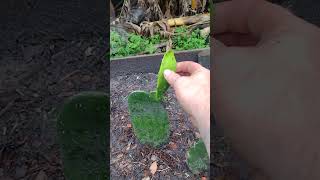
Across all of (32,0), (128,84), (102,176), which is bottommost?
(102,176)

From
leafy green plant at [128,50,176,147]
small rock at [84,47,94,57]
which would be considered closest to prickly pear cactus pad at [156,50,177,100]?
leafy green plant at [128,50,176,147]

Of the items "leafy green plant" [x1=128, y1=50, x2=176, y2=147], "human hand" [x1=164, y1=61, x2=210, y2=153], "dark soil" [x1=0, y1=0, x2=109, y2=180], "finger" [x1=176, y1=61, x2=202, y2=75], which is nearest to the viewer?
"human hand" [x1=164, y1=61, x2=210, y2=153]

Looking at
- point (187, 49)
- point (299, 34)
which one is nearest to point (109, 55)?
point (187, 49)

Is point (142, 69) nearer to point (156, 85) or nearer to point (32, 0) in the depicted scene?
point (156, 85)

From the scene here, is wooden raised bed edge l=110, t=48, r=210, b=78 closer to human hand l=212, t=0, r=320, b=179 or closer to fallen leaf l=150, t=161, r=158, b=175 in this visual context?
fallen leaf l=150, t=161, r=158, b=175

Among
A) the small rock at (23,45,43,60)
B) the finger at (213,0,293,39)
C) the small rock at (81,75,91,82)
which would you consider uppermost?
the finger at (213,0,293,39)
